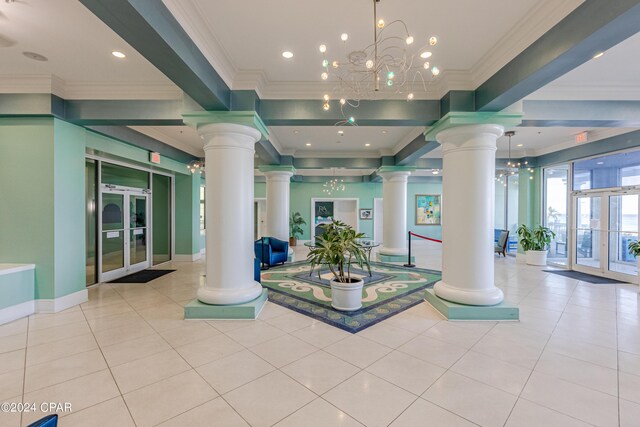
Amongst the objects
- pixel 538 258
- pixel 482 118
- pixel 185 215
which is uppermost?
pixel 482 118

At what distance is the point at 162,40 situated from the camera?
2.16 metres

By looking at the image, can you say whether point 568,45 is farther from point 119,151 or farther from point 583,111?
point 119,151

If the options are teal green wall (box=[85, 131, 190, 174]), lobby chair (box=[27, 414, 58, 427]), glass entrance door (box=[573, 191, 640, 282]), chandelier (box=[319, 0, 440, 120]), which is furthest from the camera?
glass entrance door (box=[573, 191, 640, 282])

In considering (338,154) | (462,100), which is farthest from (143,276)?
(462,100)

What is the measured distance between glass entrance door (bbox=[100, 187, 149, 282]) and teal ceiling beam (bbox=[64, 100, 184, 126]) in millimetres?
2346

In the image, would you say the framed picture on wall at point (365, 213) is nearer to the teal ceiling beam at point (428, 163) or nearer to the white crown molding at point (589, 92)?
the teal ceiling beam at point (428, 163)

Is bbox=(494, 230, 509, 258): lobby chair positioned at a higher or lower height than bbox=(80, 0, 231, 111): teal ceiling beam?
lower

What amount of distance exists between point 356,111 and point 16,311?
18.2 feet

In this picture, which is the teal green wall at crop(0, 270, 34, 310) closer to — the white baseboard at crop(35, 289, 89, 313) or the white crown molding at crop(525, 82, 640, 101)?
the white baseboard at crop(35, 289, 89, 313)

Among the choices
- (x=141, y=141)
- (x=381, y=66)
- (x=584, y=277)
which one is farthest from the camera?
(x=584, y=277)

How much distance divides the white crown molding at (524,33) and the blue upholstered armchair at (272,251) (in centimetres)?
533

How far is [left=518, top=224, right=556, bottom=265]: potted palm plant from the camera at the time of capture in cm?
780

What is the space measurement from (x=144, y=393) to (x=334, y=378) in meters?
1.58

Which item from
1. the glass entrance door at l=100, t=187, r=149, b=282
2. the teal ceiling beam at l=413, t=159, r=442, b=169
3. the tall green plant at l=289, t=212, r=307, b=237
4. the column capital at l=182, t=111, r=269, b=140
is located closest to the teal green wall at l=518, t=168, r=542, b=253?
the teal ceiling beam at l=413, t=159, r=442, b=169
